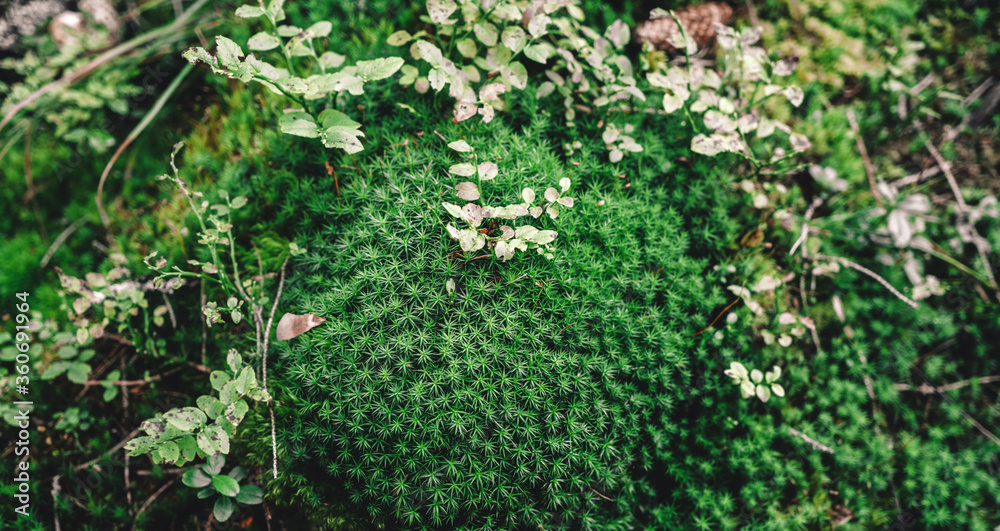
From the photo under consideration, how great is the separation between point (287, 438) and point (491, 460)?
1.02 meters

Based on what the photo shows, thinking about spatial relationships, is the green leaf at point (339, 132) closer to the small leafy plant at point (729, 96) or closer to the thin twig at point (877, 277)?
the small leafy plant at point (729, 96)

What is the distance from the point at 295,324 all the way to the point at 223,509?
0.92 metres

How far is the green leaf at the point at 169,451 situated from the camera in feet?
6.73

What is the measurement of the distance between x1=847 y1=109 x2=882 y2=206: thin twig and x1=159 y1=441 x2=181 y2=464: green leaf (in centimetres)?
445

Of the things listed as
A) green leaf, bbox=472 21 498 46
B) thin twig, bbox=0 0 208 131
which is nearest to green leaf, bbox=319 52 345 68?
green leaf, bbox=472 21 498 46

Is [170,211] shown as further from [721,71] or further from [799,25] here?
[799,25]

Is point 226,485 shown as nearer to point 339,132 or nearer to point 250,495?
point 250,495

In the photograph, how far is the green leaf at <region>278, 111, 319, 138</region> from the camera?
2252 millimetres

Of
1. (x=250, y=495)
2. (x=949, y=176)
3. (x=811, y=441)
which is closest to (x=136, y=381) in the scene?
(x=250, y=495)

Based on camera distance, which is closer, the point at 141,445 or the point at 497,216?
the point at 141,445

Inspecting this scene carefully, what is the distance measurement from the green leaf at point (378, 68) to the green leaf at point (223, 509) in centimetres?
219

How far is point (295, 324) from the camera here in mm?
2340

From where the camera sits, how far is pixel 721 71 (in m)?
3.16

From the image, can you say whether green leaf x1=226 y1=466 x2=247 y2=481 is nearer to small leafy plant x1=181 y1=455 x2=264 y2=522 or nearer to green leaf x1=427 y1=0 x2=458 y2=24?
small leafy plant x1=181 y1=455 x2=264 y2=522
